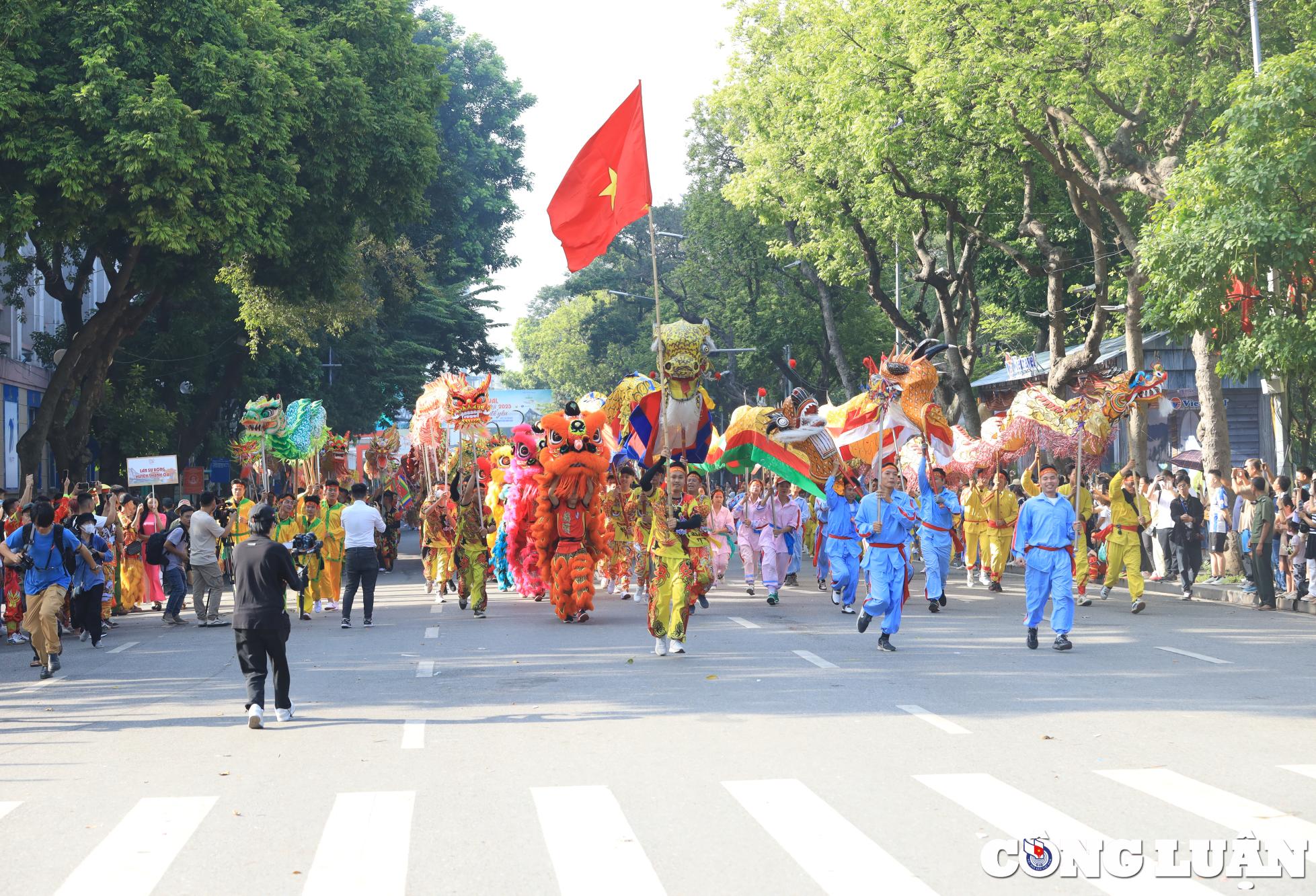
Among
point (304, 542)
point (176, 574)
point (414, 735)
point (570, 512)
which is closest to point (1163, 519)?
point (570, 512)

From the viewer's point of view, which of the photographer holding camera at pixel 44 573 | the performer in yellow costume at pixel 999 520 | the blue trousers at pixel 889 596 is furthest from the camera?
the performer in yellow costume at pixel 999 520

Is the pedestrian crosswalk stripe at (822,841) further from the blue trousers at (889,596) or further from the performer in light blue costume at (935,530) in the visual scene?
the performer in light blue costume at (935,530)

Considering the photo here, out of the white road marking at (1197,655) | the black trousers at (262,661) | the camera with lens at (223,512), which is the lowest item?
the white road marking at (1197,655)

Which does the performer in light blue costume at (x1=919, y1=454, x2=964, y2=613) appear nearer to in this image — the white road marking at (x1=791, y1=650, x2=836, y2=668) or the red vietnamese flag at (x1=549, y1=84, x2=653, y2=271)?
the white road marking at (x1=791, y1=650, x2=836, y2=668)

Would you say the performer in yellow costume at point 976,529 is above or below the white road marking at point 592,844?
above

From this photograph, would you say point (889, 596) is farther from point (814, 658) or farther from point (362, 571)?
point (362, 571)

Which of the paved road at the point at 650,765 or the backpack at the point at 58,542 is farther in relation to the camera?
the backpack at the point at 58,542

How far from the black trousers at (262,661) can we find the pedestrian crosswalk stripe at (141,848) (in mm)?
2448

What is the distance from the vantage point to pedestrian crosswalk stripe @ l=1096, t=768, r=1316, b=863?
20.6ft

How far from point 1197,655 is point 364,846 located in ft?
29.4

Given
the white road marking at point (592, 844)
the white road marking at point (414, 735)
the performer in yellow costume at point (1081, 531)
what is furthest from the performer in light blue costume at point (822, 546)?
the white road marking at point (592, 844)

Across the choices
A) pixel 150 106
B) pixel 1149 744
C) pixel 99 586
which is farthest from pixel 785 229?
pixel 1149 744

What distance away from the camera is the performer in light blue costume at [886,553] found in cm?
1336

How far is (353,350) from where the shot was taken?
43.8 m
